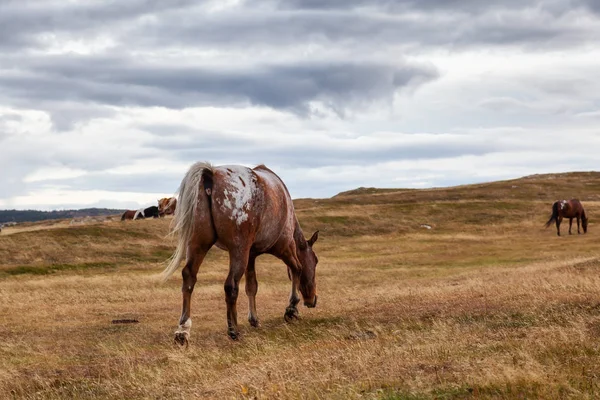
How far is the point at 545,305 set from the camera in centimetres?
1413

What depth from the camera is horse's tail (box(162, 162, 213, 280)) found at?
1315 cm

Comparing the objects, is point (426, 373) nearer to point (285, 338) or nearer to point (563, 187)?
point (285, 338)

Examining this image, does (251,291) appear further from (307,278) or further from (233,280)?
(233,280)

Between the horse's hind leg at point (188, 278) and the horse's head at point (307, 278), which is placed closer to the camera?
the horse's hind leg at point (188, 278)

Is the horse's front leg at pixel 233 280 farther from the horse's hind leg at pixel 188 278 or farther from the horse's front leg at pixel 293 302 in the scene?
the horse's front leg at pixel 293 302

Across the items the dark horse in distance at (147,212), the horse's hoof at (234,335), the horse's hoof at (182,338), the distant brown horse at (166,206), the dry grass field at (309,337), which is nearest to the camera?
the dry grass field at (309,337)

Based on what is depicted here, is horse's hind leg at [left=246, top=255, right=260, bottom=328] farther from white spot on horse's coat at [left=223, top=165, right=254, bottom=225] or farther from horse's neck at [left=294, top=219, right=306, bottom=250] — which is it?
white spot on horse's coat at [left=223, top=165, right=254, bottom=225]

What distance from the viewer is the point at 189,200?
520 inches

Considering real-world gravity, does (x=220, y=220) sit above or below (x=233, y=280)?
above

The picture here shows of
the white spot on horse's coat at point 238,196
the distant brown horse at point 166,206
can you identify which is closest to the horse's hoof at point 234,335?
the white spot on horse's coat at point 238,196

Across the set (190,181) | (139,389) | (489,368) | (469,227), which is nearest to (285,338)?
(190,181)

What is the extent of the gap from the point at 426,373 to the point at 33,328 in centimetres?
1251

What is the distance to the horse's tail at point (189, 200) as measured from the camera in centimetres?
1315

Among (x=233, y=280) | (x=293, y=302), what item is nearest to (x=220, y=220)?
(x=233, y=280)
